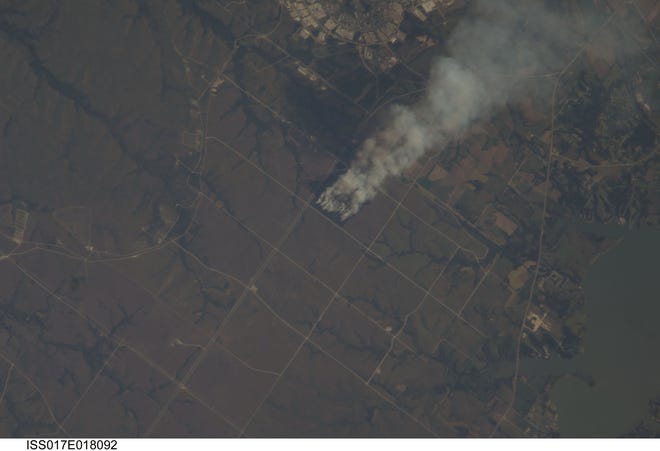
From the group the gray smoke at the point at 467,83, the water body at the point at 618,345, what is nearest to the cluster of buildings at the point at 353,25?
the gray smoke at the point at 467,83

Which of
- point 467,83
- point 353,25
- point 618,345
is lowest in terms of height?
point 618,345

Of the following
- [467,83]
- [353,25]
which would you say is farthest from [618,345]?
[353,25]

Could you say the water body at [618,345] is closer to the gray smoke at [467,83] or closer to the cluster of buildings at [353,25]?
the gray smoke at [467,83]

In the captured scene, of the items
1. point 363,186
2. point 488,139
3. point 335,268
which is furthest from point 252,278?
point 488,139

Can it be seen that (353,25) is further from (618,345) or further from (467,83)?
(618,345)

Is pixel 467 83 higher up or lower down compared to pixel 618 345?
higher up

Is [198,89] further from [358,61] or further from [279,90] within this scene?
[358,61]
